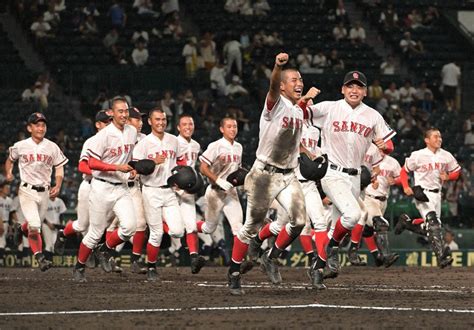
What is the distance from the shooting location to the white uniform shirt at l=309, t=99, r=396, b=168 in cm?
1519

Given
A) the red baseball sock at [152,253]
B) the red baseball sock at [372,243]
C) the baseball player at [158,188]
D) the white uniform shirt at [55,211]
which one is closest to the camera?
the red baseball sock at [152,253]

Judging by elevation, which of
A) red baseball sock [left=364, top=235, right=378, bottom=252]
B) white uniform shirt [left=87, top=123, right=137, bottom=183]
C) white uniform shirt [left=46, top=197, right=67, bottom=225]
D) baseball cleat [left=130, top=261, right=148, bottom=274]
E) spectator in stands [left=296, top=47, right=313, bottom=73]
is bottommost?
baseball cleat [left=130, top=261, right=148, bottom=274]

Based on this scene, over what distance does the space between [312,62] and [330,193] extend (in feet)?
59.7

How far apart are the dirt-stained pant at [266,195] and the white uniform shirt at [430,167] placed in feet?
24.2

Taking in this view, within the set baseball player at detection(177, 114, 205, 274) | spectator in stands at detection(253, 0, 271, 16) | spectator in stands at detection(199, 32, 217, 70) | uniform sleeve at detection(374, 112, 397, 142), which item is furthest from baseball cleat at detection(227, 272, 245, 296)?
spectator in stands at detection(253, 0, 271, 16)

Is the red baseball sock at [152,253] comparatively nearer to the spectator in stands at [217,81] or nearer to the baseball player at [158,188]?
the baseball player at [158,188]

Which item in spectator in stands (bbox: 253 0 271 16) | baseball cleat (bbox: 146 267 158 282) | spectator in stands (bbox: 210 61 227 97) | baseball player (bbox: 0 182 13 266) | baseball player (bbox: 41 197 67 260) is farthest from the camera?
spectator in stands (bbox: 253 0 271 16)

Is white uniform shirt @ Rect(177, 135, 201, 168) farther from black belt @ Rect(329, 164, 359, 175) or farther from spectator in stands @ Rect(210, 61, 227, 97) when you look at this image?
spectator in stands @ Rect(210, 61, 227, 97)

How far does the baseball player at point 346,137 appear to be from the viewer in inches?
593

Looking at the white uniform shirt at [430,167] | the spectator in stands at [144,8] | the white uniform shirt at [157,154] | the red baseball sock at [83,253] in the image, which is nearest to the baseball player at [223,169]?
the white uniform shirt at [157,154]

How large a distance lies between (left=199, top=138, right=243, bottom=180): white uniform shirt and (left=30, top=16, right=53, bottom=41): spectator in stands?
39.4 feet

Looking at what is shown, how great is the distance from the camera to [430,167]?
20.8 metres

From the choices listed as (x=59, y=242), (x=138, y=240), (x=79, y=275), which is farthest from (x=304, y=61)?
(x=79, y=275)

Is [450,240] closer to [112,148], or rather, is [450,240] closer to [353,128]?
[353,128]
